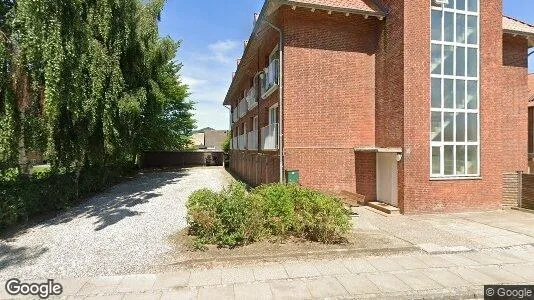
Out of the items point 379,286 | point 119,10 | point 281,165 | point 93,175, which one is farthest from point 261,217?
point 93,175

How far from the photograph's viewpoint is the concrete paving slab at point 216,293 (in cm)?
441

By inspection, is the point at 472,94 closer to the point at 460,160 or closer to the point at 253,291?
the point at 460,160

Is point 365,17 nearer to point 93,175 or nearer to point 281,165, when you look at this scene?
point 281,165

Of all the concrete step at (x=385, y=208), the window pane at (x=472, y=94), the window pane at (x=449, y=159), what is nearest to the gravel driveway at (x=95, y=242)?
the concrete step at (x=385, y=208)

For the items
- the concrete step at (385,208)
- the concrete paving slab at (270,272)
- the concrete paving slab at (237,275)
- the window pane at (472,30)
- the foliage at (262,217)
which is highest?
the window pane at (472,30)

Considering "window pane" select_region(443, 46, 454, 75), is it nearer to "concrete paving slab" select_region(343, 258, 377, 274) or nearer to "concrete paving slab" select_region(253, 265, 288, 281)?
"concrete paving slab" select_region(343, 258, 377, 274)

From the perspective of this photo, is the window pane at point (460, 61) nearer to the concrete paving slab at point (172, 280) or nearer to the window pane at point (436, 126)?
the window pane at point (436, 126)

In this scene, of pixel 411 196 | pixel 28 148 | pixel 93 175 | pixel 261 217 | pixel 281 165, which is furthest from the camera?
pixel 93 175

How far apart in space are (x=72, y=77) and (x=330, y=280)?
25.9 feet

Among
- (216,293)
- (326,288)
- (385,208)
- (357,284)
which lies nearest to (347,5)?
(385,208)

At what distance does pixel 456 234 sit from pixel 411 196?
2.32m

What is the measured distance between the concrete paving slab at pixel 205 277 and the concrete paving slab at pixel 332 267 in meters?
1.75

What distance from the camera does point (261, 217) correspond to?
259 inches

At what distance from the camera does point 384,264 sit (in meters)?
5.55
